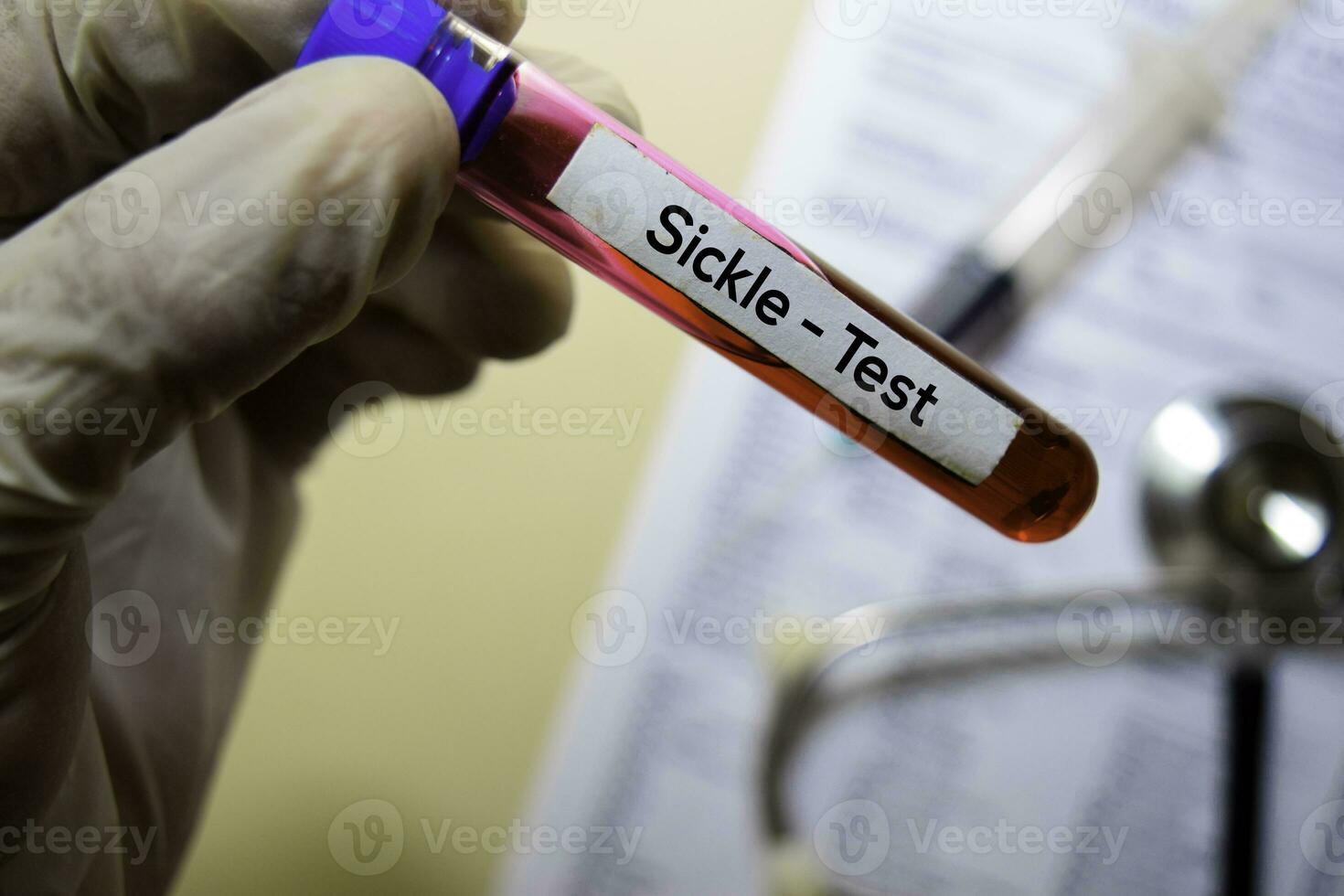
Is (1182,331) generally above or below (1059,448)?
above

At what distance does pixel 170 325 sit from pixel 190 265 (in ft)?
0.07

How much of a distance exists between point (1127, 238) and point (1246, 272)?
0.09 meters

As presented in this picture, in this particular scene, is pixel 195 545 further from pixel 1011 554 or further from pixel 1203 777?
pixel 1203 777

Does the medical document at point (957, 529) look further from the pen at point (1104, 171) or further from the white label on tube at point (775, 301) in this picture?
the white label on tube at point (775, 301)

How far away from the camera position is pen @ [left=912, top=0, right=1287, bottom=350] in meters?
0.59

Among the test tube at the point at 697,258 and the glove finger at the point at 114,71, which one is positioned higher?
the test tube at the point at 697,258

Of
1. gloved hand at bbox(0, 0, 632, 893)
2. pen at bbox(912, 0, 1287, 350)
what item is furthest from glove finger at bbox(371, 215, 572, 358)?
pen at bbox(912, 0, 1287, 350)

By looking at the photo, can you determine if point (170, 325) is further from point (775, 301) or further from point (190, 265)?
point (775, 301)

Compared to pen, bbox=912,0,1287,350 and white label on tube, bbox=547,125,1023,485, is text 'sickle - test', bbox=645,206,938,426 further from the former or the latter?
pen, bbox=912,0,1287,350

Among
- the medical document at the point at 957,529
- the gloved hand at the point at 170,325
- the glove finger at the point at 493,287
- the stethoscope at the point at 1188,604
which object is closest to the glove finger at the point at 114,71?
the gloved hand at the point at 170,325

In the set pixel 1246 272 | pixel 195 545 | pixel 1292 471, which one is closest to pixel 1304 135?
pixel 1246 272

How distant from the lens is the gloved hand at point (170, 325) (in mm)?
321

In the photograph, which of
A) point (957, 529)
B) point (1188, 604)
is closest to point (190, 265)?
point (957, 529)

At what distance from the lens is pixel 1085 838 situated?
601 millimetres
